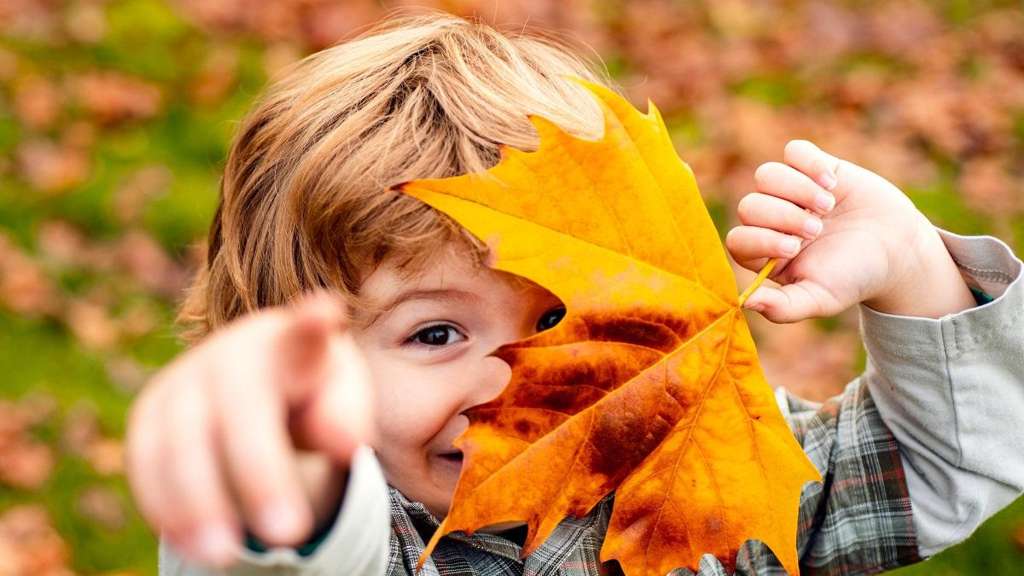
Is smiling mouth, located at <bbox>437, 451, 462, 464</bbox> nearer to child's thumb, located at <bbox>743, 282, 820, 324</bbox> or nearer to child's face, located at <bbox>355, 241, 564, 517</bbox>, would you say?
child's face, located at <bbox>355, 241, 564, 517</bbox>

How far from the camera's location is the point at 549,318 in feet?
3.85

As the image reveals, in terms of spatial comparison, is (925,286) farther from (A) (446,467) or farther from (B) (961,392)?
(A) (446,467)

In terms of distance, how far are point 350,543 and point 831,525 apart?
2.67 feet

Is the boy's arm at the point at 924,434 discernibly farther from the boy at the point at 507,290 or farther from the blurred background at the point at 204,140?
the blurred background at the point at 204,140

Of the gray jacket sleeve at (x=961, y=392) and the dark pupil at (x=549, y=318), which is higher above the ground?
the dark pupil at (x=549, y=318)

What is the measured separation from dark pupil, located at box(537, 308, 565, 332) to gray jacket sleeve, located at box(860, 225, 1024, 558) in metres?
0.39

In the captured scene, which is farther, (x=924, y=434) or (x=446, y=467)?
(x=924, y=434)

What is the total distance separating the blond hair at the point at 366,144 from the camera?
118 centimetres

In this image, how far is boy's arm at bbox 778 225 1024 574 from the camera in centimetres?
125

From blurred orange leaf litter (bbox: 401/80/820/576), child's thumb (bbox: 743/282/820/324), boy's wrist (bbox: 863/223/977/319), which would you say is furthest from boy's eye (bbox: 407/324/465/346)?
boy's wrist (bbox: 863/223/977/319)

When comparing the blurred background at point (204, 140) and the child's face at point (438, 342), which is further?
the blurred background at point (204, 140)

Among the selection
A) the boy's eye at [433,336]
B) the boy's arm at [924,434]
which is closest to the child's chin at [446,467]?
the boy's eye at [433,336]

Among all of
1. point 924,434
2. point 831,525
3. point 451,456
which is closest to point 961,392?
point 924,434

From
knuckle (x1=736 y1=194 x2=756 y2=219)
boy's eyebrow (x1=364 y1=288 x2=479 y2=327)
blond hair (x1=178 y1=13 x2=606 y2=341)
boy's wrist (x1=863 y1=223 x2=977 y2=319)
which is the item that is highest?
blond hair (x1=178 y1=13 x2=606 y2=341)
